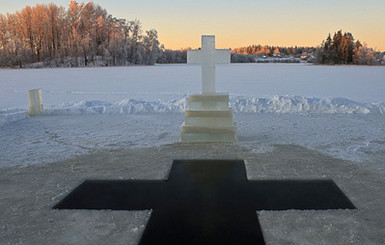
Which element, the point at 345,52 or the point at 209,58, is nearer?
the point at 209,58

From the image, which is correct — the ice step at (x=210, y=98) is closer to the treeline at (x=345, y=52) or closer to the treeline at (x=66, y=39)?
the treeline at (x=66, y=39)

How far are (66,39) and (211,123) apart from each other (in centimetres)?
6868

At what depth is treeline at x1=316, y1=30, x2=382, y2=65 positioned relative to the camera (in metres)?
66.7

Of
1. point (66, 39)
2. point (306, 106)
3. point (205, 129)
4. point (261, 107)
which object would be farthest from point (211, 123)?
point (66, 39)

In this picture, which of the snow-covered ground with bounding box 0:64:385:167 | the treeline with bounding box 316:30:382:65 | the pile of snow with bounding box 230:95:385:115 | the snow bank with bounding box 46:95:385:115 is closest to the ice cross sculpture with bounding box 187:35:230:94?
the snow-covered ground with bounding box 0:64:385:167

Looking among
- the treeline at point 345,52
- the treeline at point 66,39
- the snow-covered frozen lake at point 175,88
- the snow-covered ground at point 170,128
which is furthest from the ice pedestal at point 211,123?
the treeline at point 345,52

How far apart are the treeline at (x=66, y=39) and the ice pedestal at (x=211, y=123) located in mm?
61538

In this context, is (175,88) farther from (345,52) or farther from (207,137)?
(345,52)

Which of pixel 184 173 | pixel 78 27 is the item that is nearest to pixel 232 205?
pixel 184 173

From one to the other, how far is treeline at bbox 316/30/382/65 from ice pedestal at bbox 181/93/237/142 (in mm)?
70702

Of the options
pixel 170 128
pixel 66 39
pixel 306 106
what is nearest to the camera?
pixel 170 128

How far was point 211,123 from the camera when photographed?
18.7ft

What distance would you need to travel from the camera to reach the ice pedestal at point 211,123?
5.66 meters

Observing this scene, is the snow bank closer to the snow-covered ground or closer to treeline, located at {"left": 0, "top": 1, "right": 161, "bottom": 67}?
the snow-covered ground
